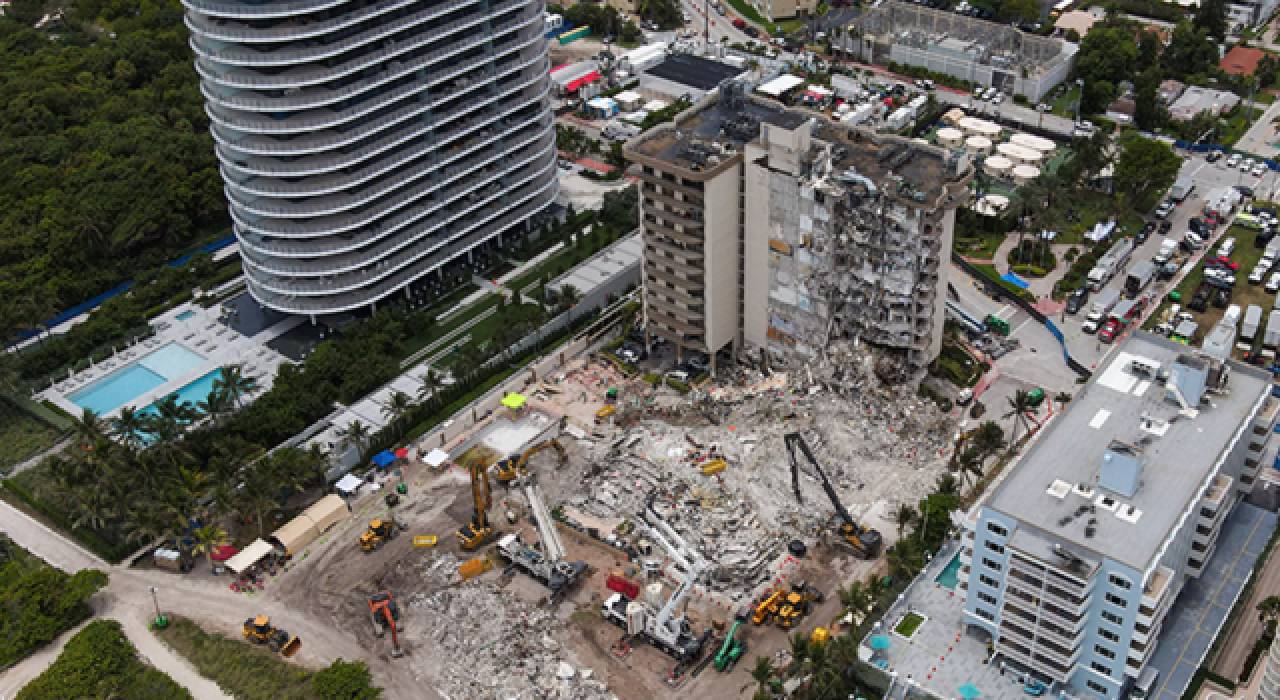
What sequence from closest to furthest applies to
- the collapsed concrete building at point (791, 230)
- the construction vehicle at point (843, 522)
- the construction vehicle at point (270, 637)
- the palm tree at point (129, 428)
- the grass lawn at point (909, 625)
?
1. the grass lawn at point (909, 625)
2. the construction vehicle at point (270, 637)
3. the construction vehicle at point (843, 522)
4. the collapsed concrete building at point (791, 230)
5. the palm tree at point (129, 428)

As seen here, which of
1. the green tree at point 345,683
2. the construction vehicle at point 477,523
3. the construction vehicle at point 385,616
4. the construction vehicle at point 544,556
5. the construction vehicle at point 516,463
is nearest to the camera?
the green tree at point 345,683

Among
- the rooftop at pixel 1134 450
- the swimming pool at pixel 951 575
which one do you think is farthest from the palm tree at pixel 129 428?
the rooftop at pixel 1134 450

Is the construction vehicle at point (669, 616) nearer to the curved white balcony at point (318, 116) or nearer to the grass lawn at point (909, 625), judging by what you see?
the grass lawn at point (909, 625)

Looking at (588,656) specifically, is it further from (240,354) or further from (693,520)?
(240,354)

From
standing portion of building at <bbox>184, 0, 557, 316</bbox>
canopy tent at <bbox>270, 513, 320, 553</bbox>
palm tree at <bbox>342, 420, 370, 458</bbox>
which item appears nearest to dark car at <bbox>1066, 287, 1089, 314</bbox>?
standing portion of building at <bbox>184, 0, 557, 316</bbox>

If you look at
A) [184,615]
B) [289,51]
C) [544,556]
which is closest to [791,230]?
[544,556]

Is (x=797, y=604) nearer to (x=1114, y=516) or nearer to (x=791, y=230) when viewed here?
(x=1114, y=516)
